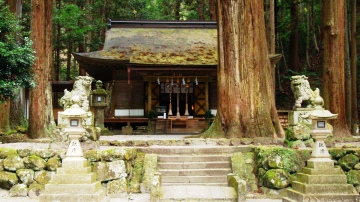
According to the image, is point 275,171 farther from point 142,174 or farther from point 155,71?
point 155,71

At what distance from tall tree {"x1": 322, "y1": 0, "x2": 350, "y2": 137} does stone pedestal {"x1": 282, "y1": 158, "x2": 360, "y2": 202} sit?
7.33 meters

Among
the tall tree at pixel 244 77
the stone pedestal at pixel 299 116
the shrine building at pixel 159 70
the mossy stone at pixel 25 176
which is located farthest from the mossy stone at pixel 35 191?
the shrine building at pixel 159 70

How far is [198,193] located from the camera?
645cm

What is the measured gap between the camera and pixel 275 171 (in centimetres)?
687

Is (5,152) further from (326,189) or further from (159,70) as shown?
(159,70)

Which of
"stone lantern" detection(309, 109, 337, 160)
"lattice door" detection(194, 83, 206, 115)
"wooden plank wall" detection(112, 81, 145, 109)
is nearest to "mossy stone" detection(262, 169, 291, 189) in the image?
"stone lantern" detection(309, 109, 337, 160)

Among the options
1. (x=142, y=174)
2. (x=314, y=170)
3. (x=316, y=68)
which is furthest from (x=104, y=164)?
(x=316, y=68)

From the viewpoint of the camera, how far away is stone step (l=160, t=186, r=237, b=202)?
627cm

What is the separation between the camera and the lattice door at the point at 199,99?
19375 millimetres

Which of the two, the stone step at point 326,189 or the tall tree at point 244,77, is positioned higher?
the tall tree at point 244,77

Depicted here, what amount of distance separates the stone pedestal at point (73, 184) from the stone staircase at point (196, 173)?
1.34m

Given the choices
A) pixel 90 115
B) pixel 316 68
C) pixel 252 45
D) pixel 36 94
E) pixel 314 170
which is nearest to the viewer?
pixel 314 170

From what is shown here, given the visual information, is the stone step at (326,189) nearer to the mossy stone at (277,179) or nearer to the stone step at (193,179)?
the mossy stone at (277,179)

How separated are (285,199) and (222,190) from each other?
122 cm
